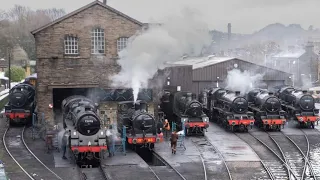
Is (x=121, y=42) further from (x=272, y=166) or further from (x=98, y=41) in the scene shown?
(x=272, y=166)

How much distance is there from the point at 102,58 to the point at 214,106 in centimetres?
927

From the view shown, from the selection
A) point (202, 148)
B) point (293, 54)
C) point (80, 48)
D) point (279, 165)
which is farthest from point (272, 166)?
point (293, 54)

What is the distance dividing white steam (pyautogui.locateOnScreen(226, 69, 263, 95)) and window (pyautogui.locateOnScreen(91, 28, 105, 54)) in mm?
11728

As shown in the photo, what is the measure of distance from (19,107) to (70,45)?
238 inches

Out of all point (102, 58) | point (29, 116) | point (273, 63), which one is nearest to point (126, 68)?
point (102, 58)

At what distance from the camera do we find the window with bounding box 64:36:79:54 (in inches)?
1106

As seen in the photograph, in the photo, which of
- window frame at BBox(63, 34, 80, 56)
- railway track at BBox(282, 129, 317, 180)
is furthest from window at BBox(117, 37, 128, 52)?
railway track at BBox(282, 129, 317, 180)

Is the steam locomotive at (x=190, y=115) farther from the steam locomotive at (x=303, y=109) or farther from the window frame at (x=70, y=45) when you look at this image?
the window frame at (x=70, y=45)

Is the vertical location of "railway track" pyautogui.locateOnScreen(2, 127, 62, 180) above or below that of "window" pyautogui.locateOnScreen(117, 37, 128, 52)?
below

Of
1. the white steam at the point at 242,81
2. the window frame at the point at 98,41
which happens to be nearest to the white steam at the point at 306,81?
the white steam at the point at 242,81

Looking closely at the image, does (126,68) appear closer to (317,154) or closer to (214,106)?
(214,106)

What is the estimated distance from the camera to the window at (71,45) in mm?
28094

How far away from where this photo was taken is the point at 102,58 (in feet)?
94.0

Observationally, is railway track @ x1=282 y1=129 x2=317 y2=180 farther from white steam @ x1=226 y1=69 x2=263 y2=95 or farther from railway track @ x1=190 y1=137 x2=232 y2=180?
white steam @ x1=226 y1=69 x2=263 y2=95
